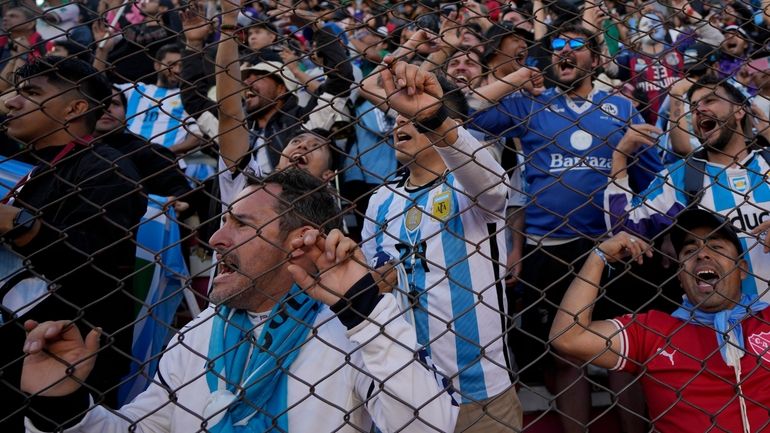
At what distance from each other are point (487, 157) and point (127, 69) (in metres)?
4.21

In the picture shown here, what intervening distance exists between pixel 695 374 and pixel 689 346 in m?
0.16

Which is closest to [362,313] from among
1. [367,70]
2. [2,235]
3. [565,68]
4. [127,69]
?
[2,235]

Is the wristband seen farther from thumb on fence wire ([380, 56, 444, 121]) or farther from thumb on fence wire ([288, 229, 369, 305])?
thumb on fence wire ([288, 229, 369, 305])

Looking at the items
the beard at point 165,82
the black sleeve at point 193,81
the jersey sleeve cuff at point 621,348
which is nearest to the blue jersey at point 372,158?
the black sleeve at point 193,81

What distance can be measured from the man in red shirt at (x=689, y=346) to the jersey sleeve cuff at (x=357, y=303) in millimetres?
1079

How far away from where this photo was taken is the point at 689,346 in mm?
3109

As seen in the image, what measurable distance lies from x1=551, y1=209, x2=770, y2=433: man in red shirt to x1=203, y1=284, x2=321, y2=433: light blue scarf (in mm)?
1139

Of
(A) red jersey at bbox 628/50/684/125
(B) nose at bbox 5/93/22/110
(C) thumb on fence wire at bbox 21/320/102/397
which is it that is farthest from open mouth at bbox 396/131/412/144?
(A) red jersey at bbox 628/50/684/125

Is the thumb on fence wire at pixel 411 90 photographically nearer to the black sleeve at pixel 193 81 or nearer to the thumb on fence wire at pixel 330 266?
the thumb on fence wire at pixel 330 266

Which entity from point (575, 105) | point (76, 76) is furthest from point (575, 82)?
point (575, 105)

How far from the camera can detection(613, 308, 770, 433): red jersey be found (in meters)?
2.94

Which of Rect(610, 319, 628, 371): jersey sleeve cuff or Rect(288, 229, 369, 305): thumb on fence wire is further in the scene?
Rect(610, 319, 628, 371): jersey sleeve cuff

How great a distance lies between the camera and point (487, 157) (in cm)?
268

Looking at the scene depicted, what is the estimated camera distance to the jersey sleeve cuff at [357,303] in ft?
6.77
